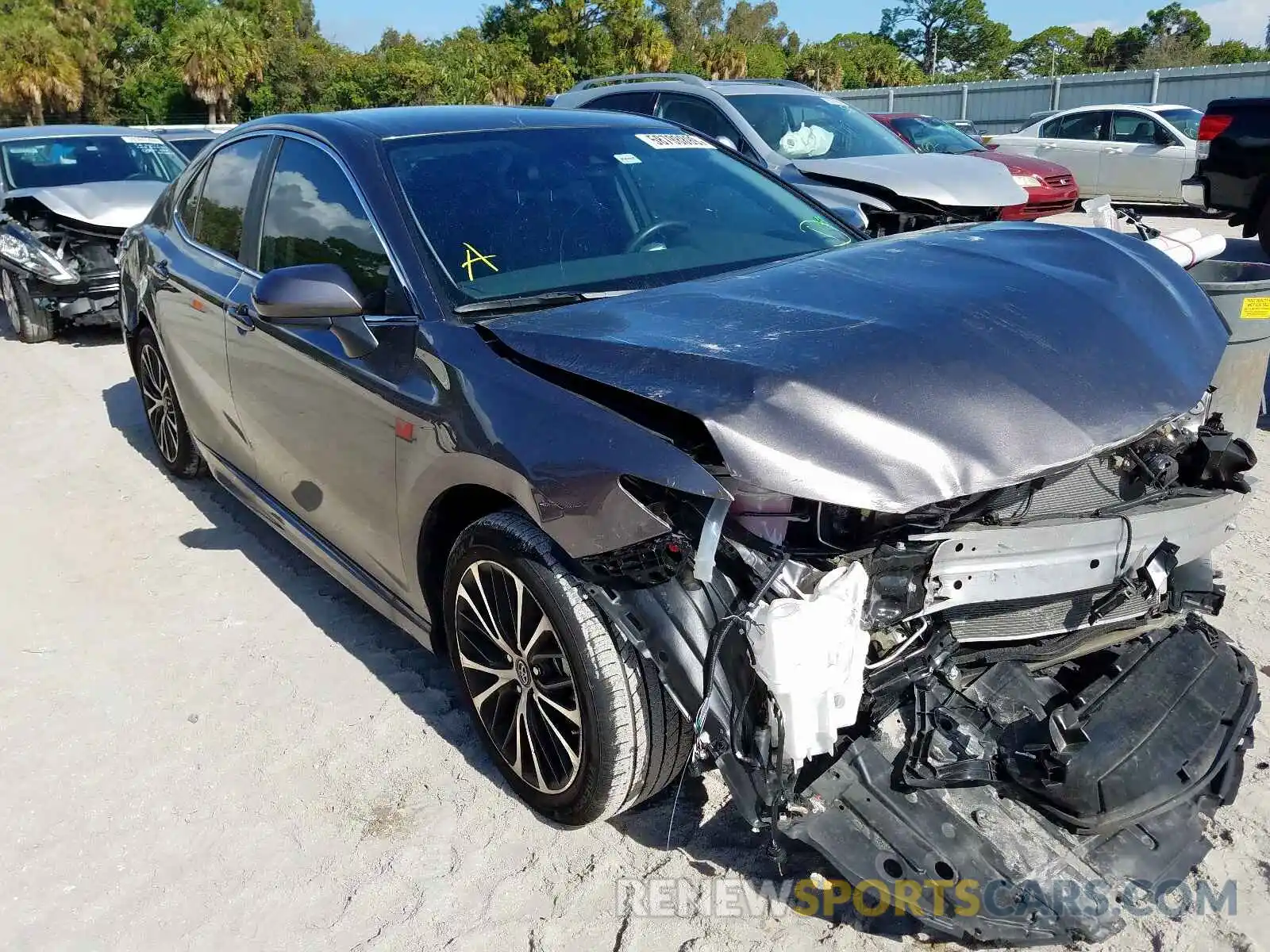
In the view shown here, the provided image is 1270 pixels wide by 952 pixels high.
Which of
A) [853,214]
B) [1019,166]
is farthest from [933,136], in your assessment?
[853,214]

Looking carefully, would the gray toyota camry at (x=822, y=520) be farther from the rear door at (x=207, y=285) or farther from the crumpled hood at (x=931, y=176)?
the crumpled hood at (x=931, y=176)

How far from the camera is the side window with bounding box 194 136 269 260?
3.96 meters

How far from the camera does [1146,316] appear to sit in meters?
2.67

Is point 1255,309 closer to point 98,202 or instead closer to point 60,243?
point 98,202

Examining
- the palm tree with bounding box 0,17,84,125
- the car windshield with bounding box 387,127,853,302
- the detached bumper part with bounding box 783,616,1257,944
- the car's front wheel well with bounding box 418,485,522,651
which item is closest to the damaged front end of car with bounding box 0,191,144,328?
the car windshield with bounding box 387,127,853,302

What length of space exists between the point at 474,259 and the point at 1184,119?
15.7m

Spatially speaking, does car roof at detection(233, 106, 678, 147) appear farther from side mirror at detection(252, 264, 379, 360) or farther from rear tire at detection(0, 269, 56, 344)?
rear tire at detection(0, 269, 56, 344)

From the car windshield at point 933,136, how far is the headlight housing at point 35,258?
9945 mm

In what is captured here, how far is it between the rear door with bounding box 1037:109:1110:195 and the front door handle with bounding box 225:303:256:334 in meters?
14.3

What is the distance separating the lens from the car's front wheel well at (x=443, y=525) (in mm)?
2701

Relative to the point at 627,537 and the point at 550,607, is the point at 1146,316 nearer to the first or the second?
the point at 627,537

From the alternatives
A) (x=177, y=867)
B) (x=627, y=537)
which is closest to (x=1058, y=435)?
(x=627, y=537)

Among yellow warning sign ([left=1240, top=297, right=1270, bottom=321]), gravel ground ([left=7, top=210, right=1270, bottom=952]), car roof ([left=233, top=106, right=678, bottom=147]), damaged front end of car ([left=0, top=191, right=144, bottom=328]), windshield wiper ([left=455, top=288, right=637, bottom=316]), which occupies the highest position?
car roof ([left=233, top=106, right=678, bottom=147])

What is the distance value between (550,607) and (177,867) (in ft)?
4.10
